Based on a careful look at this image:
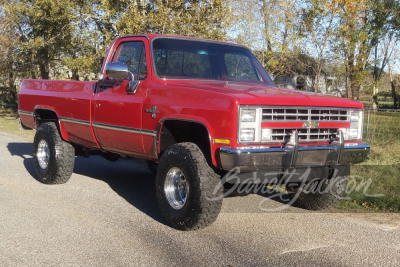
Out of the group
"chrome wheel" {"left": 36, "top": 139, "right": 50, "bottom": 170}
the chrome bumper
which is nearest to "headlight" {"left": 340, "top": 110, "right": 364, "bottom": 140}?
the chrome bumper

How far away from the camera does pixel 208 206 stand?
468 centimetres

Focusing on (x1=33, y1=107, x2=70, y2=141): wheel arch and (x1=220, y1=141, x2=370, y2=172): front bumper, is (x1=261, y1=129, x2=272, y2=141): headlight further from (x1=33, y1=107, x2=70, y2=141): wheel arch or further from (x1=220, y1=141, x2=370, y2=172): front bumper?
(x1=33, y1=107, x2=70, y2=141): wheel arch

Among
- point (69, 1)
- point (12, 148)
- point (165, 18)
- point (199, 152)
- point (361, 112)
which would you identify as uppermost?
point (69, 1)

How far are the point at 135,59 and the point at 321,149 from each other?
8.66ft

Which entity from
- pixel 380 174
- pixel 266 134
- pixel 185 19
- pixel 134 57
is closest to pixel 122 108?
pixel 134 57

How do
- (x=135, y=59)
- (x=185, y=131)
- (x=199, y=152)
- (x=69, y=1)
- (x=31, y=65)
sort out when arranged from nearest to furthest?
(x=199, y=152), (x=185, y=131), (x=135, y=59), (x=69, y=1), (x=31, y=65)

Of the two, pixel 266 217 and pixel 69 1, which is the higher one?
pixel 69 1

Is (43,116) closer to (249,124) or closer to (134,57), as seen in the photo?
(134,57)

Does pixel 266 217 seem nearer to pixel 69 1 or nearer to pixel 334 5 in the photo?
pixel 334 5

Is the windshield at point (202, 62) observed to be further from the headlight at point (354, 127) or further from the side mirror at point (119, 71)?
the headlight at point (354, 127)

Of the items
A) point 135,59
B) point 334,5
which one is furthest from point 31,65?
point 135,59

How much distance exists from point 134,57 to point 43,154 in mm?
2595

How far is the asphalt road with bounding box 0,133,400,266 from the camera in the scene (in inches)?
162

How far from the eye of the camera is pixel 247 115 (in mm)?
4438
